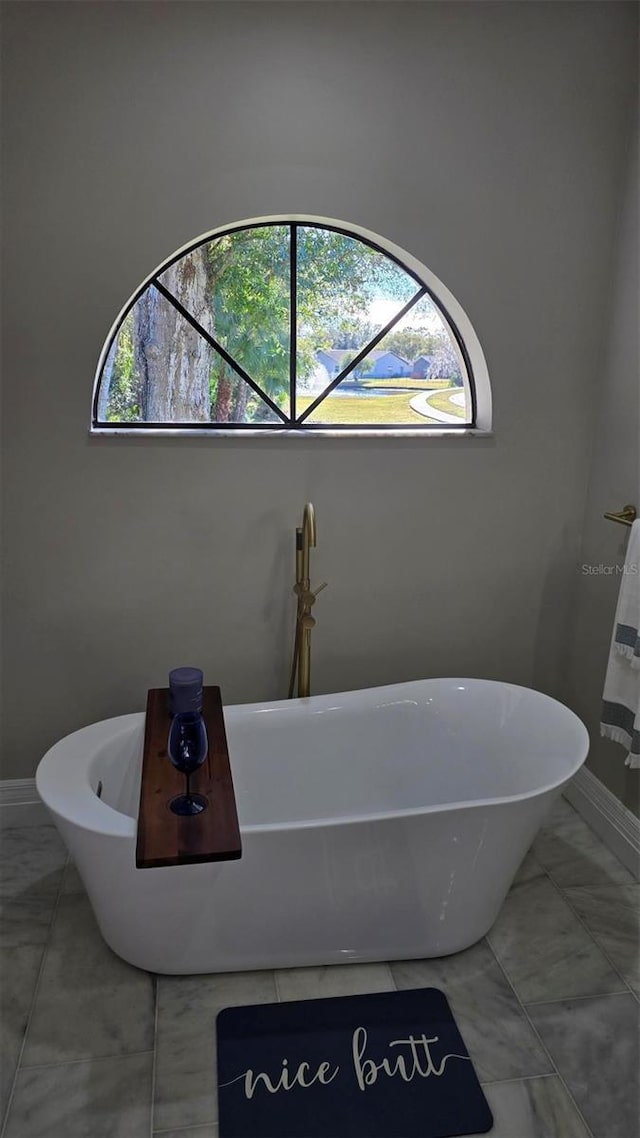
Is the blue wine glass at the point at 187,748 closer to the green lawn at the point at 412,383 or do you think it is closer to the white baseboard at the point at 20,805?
the white baseboard at the point at 20,805

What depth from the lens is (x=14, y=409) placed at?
2535mm

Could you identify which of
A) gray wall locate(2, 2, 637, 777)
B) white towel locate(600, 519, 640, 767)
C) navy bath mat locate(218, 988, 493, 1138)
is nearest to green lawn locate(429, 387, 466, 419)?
gray wall locate(2, 2, 637, 777)

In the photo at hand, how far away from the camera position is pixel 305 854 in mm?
2014

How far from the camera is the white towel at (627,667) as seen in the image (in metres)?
2.50

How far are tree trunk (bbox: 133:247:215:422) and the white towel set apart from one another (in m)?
1.41

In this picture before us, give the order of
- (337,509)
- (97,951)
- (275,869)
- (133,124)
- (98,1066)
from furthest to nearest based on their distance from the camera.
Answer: (337,509) → (133,124) → (97,951) → (275,869) → (98,1066)

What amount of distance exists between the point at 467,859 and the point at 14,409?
1.80m

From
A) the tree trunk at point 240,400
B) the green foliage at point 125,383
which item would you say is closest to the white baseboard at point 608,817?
the tree trunk at point 240,400

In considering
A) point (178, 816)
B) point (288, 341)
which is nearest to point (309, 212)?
point (288, 341)

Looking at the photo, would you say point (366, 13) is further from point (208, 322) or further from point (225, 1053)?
point (225, 1053)

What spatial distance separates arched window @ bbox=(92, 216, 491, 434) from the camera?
2707 mm

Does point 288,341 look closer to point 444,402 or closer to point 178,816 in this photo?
point 444,402

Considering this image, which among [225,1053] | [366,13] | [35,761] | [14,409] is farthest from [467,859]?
[366,13]

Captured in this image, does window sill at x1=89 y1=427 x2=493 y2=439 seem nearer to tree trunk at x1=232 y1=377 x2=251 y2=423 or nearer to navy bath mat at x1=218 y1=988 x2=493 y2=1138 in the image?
tree trunk at x1=232 y1=377 x2=251 y2=423
